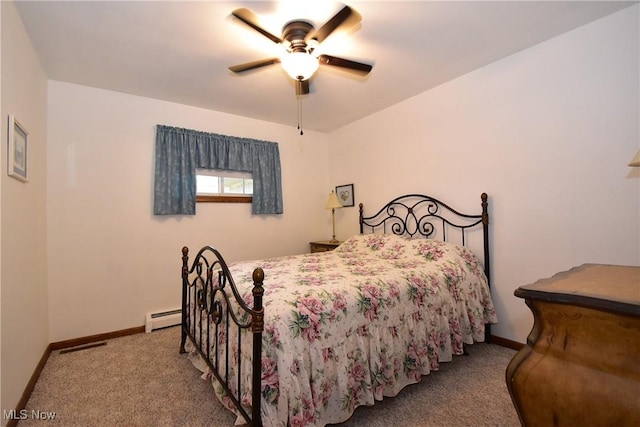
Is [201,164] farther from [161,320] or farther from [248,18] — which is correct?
[248,18]

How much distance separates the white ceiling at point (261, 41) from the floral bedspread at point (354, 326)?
1.67m

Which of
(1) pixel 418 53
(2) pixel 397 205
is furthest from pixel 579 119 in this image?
(2) pixel 397 205

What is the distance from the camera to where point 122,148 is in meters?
2.99

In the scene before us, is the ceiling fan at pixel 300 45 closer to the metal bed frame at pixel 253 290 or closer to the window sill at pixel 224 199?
the metal bed frame at pixel 253 290

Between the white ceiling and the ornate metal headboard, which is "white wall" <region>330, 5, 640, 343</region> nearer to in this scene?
the ornate metal headboard

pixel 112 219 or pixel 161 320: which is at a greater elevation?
pixel 112 219

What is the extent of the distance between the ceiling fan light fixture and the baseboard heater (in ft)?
8.98

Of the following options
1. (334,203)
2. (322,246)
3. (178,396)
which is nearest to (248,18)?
(178,396)

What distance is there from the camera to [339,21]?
5.42ft

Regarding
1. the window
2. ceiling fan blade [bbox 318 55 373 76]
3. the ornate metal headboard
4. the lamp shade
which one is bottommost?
the ornate metal headboard

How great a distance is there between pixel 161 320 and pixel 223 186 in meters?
1.64

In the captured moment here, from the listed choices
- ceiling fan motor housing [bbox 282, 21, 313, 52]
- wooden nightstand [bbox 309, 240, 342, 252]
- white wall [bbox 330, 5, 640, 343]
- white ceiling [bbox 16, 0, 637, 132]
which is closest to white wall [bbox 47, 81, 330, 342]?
white ceiling [bbox 16, 0, 637, 132]

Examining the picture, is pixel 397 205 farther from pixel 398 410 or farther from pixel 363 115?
pixel 398 410

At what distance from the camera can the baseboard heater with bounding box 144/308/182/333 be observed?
298 centimetres
